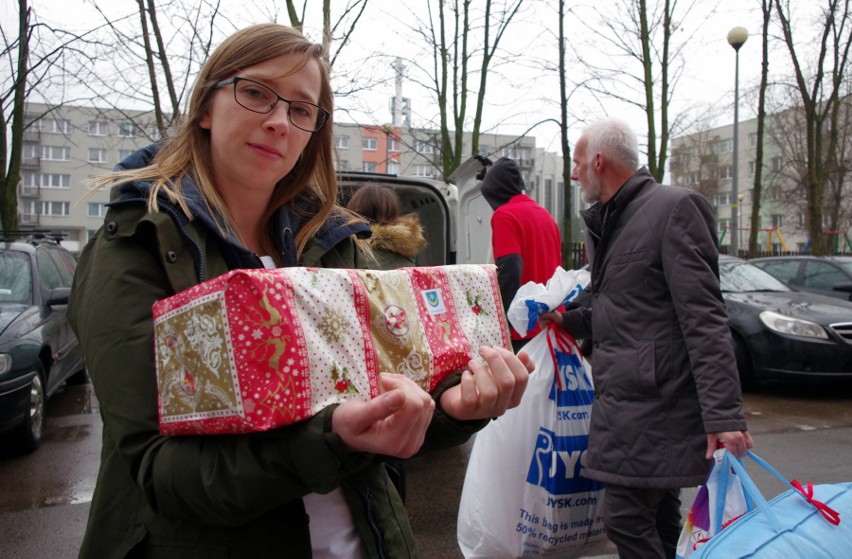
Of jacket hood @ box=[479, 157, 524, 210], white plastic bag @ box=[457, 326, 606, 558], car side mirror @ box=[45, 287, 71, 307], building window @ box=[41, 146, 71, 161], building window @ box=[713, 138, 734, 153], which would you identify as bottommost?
white plastic bag @ box=[457, 326, 606, 558]

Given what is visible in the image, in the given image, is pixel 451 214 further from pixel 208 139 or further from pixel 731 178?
pixel 731 178

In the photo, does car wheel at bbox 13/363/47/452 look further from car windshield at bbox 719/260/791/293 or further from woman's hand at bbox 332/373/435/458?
car windshield at bbox 719/260/791/293

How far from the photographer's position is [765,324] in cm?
731

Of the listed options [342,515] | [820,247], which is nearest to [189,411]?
[342,515]

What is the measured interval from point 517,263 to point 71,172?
68.3 metres

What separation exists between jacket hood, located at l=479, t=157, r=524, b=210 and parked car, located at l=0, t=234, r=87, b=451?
11.5 ft

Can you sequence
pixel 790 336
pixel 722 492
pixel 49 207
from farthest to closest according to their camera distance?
pixel 49 207 → pixel 790 336 → pixel 722 492

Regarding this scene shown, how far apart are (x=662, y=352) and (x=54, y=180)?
230 feet

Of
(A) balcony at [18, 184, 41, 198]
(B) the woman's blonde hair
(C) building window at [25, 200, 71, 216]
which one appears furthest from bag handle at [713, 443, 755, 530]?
(A) balcony at [18, 184, 41, 198]

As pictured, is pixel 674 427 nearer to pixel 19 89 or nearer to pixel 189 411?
pixel 189 411

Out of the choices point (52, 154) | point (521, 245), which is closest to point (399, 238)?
point (521, 245)

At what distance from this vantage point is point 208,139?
130 centimetres

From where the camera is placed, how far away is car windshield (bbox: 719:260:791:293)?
837 centimetres

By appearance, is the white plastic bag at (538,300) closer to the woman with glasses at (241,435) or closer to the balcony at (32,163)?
the woman with glasses at (241,435)
